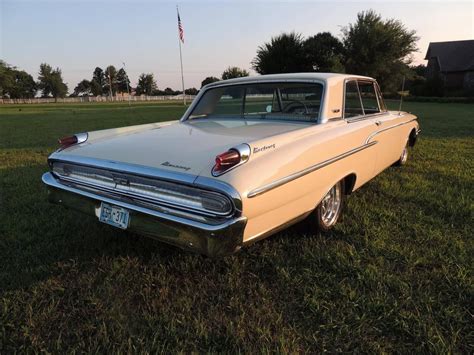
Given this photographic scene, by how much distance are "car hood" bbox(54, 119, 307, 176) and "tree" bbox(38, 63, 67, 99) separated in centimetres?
9127

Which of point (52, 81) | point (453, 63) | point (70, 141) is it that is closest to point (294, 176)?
point (70, 141)

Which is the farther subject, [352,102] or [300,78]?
[352,102]

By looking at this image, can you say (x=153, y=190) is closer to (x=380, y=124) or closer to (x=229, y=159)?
(x=229, y=159)

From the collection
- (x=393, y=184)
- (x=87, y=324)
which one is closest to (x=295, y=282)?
(x=87, y=324)

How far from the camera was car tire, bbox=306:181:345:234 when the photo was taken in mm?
2891

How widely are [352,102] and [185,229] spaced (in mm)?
2310

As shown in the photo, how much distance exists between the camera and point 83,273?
256 cm

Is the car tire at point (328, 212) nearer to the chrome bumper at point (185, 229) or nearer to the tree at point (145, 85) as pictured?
the chrome bumper at point (185, 229)

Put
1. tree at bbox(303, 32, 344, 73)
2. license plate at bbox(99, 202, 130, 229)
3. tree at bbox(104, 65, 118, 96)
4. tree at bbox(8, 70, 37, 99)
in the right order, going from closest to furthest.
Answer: license plate at bbox(99, 202, 130, 229) < tree at bbox(303, 32, 344, 73) < tree at bbox(8, 70, 37, 99) < tree at bbox(104, 65, 118, 96)

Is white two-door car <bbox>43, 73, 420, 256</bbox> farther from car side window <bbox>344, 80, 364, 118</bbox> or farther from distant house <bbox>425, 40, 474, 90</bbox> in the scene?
distant house <bbox>425, 40, 474, 90</bbox>

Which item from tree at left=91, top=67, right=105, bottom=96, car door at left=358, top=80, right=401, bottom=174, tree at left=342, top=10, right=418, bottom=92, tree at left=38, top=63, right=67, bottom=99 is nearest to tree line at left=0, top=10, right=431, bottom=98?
tree at left=342, top=10, right=418, bottom=92

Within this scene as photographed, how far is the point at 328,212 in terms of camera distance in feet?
10.3

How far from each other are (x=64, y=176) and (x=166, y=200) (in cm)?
111

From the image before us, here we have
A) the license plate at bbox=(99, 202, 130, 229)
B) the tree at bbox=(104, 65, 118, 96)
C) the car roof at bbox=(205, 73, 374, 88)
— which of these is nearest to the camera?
the license plate at bbox=(99, 202, 130, 229)
